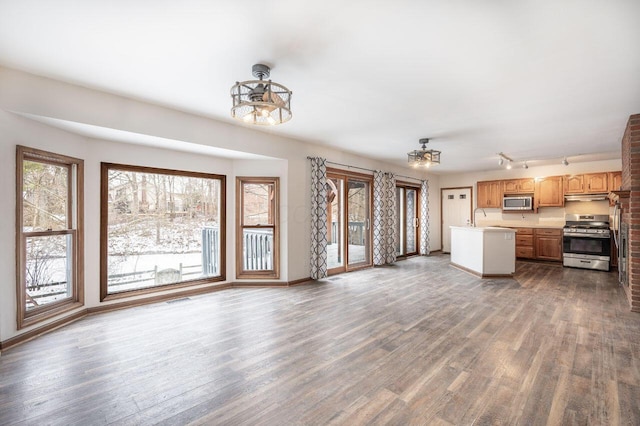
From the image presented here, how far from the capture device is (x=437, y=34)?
217 centimetres

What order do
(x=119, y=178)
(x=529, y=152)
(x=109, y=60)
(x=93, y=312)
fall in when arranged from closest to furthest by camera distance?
(x=109, y=60) < (x=93, y=312) < (x=119, y=178) < (x=529, y=152)

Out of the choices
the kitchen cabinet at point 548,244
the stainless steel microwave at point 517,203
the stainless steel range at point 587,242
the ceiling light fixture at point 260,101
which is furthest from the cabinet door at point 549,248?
the ceiling light fixture at point 260,101

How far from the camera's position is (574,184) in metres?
7.23

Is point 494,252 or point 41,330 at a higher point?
point 494,252

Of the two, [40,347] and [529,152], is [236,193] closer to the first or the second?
[40,347]

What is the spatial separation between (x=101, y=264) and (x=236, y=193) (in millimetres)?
2190

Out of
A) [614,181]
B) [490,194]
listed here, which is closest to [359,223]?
[490,194]

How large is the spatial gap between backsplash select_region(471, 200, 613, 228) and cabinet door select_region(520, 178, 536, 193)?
24.9 inches

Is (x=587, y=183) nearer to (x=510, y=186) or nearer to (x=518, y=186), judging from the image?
(x=518, y=186)

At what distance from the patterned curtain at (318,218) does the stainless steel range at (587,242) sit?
Answer: 5929mm

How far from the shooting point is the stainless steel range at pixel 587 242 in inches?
253

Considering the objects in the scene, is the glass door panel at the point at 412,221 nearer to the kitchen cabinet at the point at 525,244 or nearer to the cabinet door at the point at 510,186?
the cabinet door at the point at 510,186

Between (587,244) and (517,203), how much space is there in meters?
1.79

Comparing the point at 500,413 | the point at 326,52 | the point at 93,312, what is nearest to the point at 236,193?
the point at 93,312
